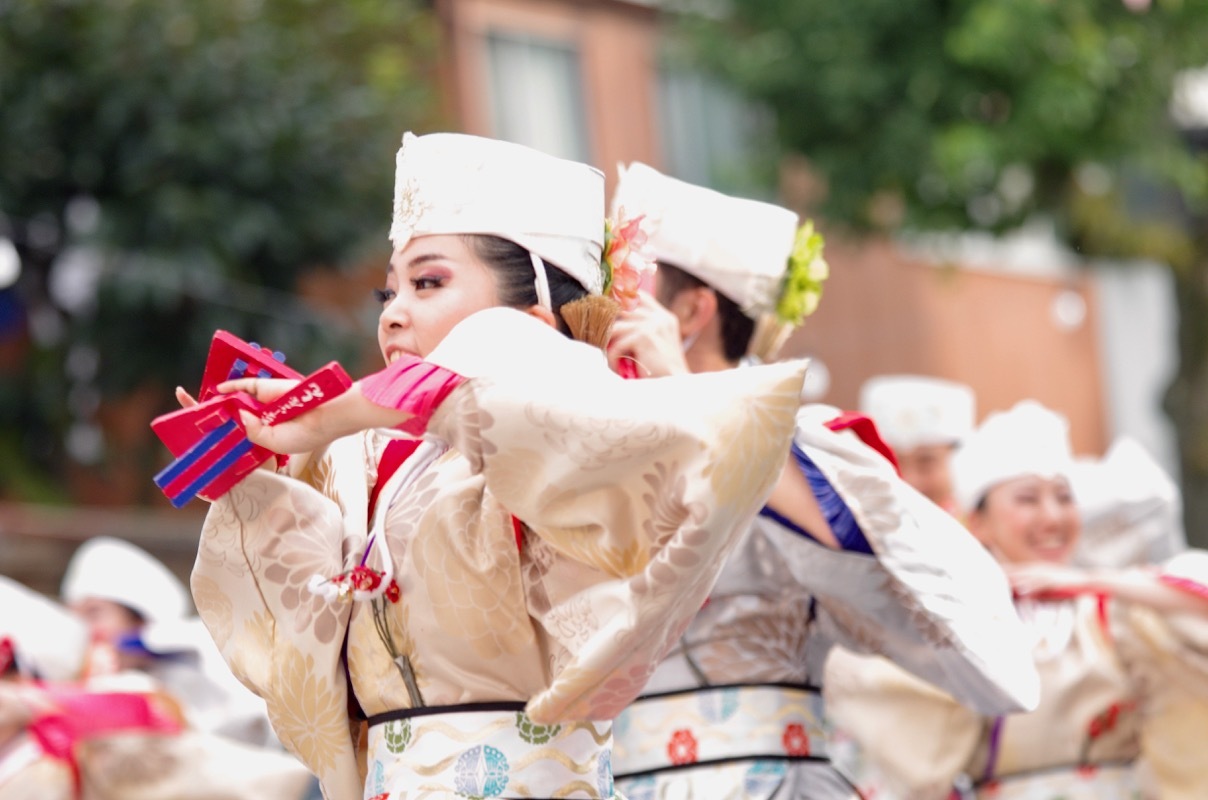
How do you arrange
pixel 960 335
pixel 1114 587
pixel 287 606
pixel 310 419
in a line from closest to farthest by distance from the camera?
pixel 310 419 → pixel 287 606 → pixel 1114 587 → pixel 960 335

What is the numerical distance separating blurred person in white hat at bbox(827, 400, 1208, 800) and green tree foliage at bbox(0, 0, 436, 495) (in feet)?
20.4

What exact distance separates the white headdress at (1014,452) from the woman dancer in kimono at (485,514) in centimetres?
209

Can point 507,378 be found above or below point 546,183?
below

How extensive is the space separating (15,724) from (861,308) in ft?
38.6

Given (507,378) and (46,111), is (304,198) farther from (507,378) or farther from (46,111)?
(507,378)

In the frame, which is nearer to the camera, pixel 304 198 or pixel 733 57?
pixel 304 198

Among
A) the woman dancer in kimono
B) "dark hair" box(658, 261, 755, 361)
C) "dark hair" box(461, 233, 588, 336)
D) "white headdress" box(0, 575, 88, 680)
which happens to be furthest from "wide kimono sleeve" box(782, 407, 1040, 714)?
"white headdress" box(0, 575, 88, 680)

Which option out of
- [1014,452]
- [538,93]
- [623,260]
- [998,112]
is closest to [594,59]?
[538,93]

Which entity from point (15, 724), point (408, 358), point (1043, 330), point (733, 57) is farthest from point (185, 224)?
point (1043, 330)

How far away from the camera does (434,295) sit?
2.53 m

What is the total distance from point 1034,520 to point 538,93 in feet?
31.2

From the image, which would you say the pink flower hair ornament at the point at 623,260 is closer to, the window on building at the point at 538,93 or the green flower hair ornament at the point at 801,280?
the green flower hair ornament at the point at 801,280

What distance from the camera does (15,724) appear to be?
4.54 m

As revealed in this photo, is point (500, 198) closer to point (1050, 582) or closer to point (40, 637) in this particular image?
point (1050, 582)
